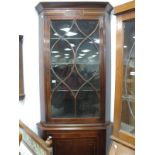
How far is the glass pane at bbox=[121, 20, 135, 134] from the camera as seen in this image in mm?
1487

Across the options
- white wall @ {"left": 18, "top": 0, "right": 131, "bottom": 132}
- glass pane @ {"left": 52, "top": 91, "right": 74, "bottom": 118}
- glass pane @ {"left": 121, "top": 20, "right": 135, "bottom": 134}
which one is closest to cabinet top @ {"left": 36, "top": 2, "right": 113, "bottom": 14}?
white wall @ {"left": 18, "top": 0, "right": 131, "bottom": 132}

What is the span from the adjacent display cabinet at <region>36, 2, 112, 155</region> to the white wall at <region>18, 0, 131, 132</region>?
0.65 feet

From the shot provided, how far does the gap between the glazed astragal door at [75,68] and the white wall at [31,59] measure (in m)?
0.30

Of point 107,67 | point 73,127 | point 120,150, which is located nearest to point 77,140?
point 73,127

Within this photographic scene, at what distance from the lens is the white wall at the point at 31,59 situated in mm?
2646

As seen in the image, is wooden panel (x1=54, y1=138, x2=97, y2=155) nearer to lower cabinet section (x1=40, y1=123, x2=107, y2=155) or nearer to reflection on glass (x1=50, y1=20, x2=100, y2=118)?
lower cabinet section (x1=40, y1=123, x2=107, y2=155)

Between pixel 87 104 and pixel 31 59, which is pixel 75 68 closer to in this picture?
pixel 87 104

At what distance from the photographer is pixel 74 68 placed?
8.09 ft

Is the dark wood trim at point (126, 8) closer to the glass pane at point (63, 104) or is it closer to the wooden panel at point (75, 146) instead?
the glass pane at point (63, 104)

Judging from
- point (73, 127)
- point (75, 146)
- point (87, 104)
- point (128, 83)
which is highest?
point (128, 83)

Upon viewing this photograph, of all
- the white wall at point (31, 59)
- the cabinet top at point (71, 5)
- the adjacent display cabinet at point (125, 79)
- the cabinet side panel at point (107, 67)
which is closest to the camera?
the adjacent display cabinet at point (125, 79)

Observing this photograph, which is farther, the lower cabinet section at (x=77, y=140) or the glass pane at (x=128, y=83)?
the lower cabinet section at (x=77, y=140)

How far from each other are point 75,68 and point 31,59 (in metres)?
0.56

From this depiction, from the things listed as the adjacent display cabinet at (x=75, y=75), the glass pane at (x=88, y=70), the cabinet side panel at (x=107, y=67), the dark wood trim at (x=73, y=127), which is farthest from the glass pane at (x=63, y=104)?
the cabinet side panel at (x=107, y=67)
